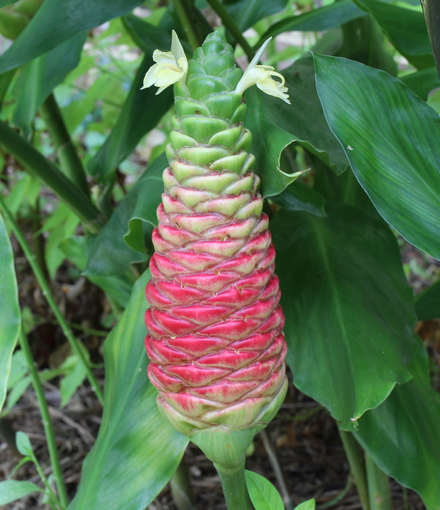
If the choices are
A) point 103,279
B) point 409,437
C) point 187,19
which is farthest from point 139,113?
point 409,437

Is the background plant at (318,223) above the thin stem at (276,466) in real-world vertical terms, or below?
above

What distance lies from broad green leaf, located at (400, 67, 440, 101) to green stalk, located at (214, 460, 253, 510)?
487mm

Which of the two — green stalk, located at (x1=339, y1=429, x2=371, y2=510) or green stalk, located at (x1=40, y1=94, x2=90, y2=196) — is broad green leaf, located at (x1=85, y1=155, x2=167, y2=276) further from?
green stalk, located at (x1=339, y1=429, x2=371, y2=510)

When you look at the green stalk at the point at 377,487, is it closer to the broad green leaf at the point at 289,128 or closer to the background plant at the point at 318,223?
the background plant at the point at 318,223

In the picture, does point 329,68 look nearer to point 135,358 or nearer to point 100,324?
point 135,358

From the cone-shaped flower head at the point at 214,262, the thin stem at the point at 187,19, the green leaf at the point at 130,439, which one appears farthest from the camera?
the thin stem at the point at 187,19

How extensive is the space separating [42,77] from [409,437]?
772 mm

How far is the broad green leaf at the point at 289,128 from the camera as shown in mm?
546

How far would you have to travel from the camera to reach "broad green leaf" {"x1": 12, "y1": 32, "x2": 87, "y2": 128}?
949mm

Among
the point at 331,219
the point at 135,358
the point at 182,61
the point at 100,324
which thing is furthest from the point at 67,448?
the point at 182,61

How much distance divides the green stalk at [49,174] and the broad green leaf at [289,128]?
0.32 metres

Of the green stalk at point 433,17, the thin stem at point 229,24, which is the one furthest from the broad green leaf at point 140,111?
the green stalk at point 433,17

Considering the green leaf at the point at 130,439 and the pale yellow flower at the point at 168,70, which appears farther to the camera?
the green leaf at the point at 130,439

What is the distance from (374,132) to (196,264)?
7.6 inches
